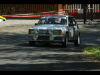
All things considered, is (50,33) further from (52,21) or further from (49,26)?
(52,21)

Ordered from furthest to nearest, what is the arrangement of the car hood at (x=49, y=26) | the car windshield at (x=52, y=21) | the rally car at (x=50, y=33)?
the car windshield at (x=52, y=21) < the car hood at (x=49, y=26) < the rally car at (x=50, y=33)

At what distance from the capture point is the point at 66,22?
19641 millimetres

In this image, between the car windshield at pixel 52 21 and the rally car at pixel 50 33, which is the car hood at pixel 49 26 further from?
the car windshield at pixel 52 21

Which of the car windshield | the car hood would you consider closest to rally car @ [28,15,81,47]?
the car hood

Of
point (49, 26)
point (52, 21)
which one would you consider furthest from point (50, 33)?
point (52, 21)

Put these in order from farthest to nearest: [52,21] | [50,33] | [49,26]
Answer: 1. [52,21]
2. [49,26]
3. [50,33]

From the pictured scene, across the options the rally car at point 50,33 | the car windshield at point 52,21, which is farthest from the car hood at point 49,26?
the car windshield at point 52,21

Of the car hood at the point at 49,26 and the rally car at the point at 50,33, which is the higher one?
the car hood at the point at 49,26

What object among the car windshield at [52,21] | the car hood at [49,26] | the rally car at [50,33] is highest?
the car windshield at [52,21]

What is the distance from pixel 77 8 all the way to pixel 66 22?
30.4 meters

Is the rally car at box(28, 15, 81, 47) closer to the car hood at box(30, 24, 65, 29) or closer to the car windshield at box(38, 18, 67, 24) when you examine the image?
the car hood at box(30, 24, 65, 29)

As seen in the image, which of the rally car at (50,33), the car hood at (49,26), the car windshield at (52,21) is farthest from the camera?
the car windshield at (52,21)

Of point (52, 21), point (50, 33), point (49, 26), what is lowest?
point (50, 33)

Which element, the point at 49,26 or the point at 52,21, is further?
the point at 52,21
